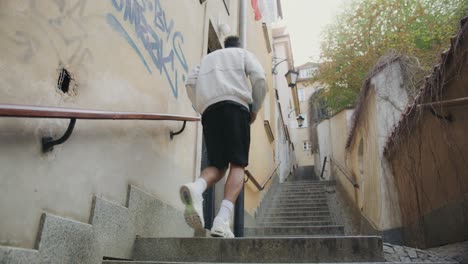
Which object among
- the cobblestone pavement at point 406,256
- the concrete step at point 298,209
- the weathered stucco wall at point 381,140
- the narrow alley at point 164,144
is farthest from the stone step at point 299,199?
the cobblestone pavement at point 406,256

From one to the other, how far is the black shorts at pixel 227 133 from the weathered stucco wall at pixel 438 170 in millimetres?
1938

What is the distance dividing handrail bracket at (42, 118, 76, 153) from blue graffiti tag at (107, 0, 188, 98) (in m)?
1.13

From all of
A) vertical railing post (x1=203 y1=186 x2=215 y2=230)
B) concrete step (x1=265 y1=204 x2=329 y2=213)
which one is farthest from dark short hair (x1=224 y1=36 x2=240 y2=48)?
concrete step (x1=265 y1=204 x2=329 y2=213)

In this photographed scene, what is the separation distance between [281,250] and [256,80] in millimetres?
1516

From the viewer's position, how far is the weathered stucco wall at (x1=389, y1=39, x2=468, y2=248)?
133 inches

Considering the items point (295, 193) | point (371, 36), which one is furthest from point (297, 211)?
point (371, 36)

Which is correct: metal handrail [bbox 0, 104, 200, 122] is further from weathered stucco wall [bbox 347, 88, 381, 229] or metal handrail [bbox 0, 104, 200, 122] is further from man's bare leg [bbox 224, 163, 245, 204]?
weathered stucco wall [bbox 347, 88, 381, 229]

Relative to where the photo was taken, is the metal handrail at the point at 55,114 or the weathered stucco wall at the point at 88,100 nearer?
the metal handrail at the point at 55,114

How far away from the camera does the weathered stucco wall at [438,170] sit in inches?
133

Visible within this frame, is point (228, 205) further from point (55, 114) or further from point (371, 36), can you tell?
point (371, 36)

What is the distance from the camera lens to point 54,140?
2.14 meters

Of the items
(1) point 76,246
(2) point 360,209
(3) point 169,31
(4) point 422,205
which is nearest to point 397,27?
(2) point 360,209

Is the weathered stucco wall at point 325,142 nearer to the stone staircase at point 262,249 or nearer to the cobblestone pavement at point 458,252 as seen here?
the cobblestone pavement at point 458,252

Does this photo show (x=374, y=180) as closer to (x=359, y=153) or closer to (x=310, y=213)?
(x=359, y=153)
